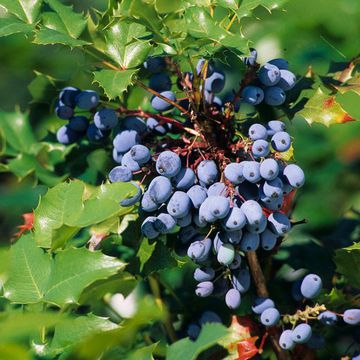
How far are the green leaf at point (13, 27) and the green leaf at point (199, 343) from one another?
21.9 inches

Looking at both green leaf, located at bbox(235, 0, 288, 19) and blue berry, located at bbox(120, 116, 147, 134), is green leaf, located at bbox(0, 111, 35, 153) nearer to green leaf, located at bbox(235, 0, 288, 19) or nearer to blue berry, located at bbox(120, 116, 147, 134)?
blue berry, located at bbox(120, 116, 147, 134)

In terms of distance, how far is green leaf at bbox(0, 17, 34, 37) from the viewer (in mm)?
1161

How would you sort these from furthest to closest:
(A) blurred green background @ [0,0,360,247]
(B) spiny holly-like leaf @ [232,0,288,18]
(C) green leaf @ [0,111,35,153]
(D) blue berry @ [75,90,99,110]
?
(A) blurred green background @ [0,0,360,247]
(C) green leaf @ [0,111,35,153]
(D) blue berry @ [75,90,99,110]
(B) spiny holly-like leaf @ [232,0,288,18]

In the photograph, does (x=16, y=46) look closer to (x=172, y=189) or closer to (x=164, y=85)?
(x=164, y=85)

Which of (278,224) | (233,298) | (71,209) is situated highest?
(71,209)

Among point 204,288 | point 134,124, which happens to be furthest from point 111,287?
point 134,124

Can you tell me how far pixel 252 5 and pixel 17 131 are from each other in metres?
0.79

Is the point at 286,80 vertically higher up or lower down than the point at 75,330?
higher up

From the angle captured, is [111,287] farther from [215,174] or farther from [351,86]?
[351,86]

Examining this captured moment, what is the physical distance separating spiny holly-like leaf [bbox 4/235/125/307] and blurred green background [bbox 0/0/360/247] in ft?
1.99

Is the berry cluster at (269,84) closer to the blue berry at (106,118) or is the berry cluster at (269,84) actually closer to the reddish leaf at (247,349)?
the blue berry at (106,118)

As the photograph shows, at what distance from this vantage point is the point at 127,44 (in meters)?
1.17

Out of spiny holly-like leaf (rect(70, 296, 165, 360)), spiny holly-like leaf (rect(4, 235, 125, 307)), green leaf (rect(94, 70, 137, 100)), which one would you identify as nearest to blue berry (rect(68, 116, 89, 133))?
green leaf (rect(94, 70, 137, 100))

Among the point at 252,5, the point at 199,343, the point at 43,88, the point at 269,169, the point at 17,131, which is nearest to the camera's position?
the point at 199,343
